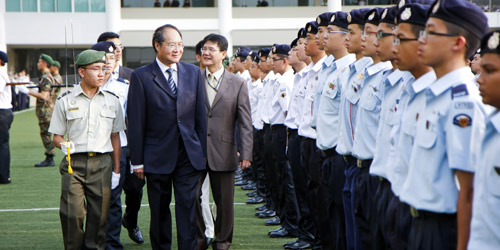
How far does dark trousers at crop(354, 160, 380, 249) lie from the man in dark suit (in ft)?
5.07

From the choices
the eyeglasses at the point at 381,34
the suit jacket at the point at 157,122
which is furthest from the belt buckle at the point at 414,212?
the suit jacket at the point at 157,122

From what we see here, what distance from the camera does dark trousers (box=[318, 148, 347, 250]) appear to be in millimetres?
5285

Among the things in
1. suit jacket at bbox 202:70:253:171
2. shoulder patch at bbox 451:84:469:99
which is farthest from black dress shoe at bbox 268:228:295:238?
shoulder patch at bbox 451:84:469:99

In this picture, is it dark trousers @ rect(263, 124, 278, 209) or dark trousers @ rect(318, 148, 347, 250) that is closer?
dark trousers @ rect(318, 148, 347, 250)

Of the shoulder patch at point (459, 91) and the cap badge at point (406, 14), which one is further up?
the cap badge at point (406, 14)

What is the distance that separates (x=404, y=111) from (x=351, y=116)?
4.42 ft

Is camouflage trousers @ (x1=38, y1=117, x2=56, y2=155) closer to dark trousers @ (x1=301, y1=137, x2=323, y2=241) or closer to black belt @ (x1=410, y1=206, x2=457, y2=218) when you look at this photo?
dark trousers @ (x1=301, y1=137, x2=323, y2=241)

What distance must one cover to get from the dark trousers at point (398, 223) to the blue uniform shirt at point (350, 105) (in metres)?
1.09

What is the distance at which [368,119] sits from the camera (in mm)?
4547

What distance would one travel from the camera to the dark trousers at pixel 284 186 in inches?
289

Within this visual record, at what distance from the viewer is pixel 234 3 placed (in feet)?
135

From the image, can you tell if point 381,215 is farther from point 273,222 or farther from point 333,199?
point 273,222

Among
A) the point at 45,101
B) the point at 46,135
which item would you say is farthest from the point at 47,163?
the point at 45,101

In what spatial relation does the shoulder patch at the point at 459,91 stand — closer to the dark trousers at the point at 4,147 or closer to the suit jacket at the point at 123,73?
the suit jacket at the point at 123,73
